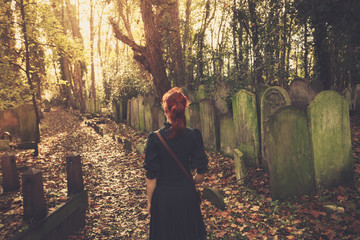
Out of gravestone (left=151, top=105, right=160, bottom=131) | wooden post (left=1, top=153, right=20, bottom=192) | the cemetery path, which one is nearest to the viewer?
the cemetery path

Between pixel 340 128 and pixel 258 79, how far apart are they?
289 inches

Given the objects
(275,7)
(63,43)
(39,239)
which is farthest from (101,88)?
(39,239)

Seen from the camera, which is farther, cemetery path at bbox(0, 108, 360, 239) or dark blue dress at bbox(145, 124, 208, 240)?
cemetery path at bbox(0, 108, 360, 239)

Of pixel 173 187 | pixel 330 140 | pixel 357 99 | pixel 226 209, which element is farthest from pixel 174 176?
pixel 357 99

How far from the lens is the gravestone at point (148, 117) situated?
35.5 ft

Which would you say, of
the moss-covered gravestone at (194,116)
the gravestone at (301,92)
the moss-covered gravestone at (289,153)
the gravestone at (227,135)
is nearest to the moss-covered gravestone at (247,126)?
the gravestone at (227,135)

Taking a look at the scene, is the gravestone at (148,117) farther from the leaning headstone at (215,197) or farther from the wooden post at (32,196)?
the wooden post at (32,196)

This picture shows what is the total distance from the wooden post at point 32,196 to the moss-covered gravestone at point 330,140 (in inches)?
164

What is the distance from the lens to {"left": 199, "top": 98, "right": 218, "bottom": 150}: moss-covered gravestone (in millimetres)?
6988

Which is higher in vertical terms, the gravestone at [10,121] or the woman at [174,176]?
the gravestone at [10,121]

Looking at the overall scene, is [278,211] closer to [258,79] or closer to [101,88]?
[258,79]

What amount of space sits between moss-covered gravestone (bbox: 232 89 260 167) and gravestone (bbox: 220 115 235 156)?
36 cm

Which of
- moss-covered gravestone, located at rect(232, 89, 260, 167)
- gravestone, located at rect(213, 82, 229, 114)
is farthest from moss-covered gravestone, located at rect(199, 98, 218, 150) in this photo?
moss-covered gravestone, located at rect(232, 89, 260, 167)

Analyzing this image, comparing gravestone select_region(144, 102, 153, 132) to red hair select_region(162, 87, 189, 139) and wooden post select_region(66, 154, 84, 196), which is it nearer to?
wooden post select_region(66, 154, 84, 196)
